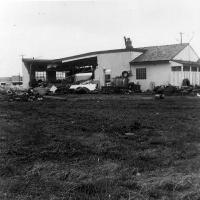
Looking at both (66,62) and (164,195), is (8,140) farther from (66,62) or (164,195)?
(66,62)

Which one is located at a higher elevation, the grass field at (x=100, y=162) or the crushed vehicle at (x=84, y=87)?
the crushed vehicle at (x=84, y=87)

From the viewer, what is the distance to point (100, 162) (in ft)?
20.3

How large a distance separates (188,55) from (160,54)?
3.26 meters

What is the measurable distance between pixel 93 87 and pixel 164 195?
28902 millimetres

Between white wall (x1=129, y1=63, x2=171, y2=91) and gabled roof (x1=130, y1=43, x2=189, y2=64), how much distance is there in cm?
53

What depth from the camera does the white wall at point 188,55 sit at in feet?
112

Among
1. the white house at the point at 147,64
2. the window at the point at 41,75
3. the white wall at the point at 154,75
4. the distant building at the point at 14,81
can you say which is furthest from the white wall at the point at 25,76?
the distant building at the point at 14,81

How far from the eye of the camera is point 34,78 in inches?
1721

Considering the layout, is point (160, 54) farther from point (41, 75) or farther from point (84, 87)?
point (41, 75)

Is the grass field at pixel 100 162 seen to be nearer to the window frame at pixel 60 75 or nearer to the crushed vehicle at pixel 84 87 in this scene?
the crushed vehicle at pixel 84 87

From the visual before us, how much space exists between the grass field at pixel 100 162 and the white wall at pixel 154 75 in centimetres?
2271

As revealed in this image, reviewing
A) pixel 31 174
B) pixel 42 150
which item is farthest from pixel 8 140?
pixel 31 174

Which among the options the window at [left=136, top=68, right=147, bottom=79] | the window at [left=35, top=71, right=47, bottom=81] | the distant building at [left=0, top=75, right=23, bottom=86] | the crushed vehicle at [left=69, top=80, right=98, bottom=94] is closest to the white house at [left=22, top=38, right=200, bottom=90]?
the window at [left=136, top=68, right=147, bottom=79]

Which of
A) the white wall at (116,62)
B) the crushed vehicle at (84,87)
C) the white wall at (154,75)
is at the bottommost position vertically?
the crushed vehicle at (84,87)
